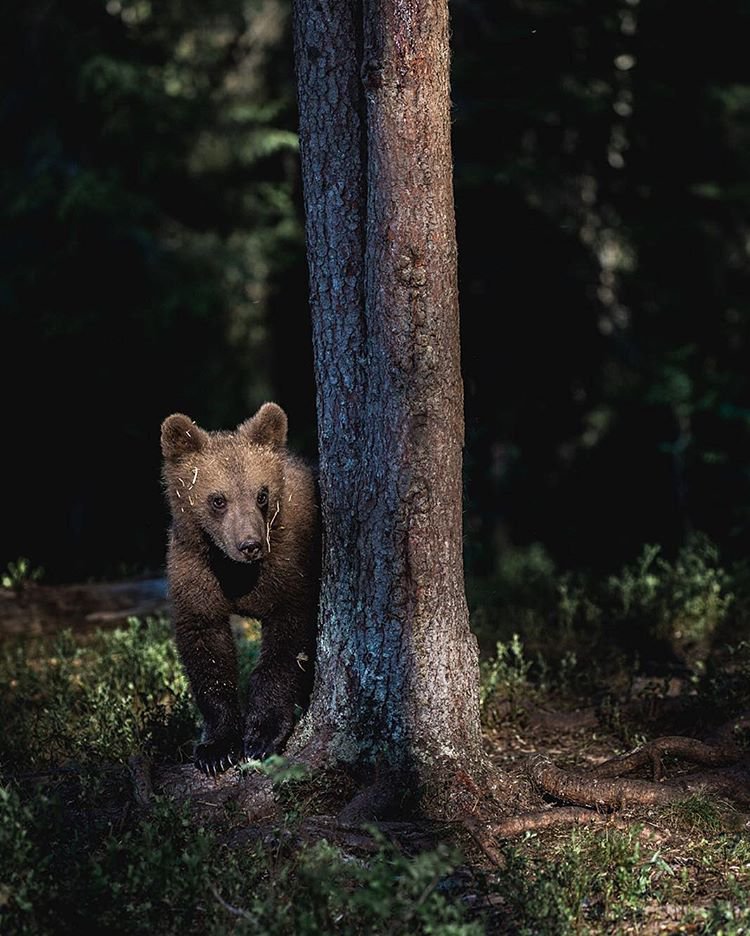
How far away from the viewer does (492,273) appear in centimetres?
1249

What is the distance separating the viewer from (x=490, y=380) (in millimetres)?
12703

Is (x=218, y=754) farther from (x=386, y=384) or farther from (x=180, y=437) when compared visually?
(x=386, y=384)

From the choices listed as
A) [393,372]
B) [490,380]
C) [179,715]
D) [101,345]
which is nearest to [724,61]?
[490,380]

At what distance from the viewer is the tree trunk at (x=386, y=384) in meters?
5.09

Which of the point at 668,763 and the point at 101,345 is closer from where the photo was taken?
the point at 668,763

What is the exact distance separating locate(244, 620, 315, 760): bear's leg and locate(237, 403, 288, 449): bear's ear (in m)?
1.08

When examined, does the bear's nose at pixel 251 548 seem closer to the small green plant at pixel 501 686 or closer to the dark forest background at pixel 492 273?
the small green plant at pixel 501 686

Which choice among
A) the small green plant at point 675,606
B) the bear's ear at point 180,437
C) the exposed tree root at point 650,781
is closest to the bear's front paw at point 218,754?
the exposed tree root at point 650,781

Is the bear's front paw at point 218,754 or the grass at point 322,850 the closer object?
the grass at point 322,850

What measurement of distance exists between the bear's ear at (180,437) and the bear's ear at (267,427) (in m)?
0.25

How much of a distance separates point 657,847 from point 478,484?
314 inches

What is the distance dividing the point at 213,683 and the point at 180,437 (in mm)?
1381

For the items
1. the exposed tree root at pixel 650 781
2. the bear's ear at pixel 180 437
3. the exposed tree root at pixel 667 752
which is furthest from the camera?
the bear's ear at pixel 180 437

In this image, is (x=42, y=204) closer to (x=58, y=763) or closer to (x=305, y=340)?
(x=305, y=340)
